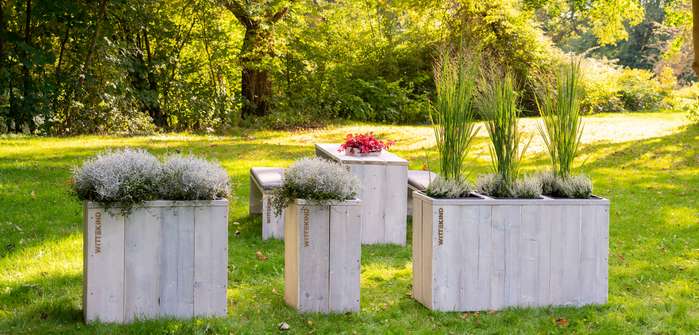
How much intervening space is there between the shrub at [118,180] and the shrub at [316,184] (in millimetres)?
872

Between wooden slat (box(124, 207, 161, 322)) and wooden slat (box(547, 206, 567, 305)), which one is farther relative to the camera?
wooden slat (box(547, 206, 567, 305))

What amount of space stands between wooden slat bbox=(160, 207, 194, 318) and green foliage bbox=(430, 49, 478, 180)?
186 cm

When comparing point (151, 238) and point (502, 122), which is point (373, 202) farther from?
point (151, 238)

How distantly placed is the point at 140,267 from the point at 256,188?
12.7 feet

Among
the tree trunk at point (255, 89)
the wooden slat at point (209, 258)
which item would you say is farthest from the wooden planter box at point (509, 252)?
the tree trunk at point (255, 89)

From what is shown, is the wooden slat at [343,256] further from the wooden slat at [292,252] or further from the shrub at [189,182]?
the shrub at [189,182]

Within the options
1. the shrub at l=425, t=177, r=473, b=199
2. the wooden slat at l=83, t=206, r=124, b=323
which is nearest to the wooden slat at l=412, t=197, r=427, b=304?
the shrub at l=425, t=177, r=473, b=199

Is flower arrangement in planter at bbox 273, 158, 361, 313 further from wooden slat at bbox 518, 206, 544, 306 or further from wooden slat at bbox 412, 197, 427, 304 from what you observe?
wooden slat at bbox 518, 206, 544, 306

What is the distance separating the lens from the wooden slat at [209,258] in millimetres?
4797

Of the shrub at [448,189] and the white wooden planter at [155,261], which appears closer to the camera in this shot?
A: the white wooden planter at [155,261]

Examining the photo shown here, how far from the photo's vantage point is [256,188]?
8555 mm

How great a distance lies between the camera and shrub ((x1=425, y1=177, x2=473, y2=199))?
17.4 ft

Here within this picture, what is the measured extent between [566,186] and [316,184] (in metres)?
1.82

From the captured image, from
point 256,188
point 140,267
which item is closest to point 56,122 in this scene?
point 256,188
